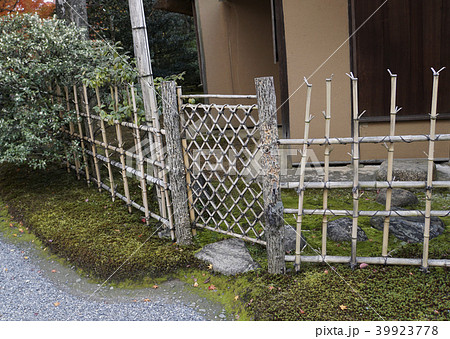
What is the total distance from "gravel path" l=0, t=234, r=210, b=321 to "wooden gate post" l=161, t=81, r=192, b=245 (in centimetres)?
83

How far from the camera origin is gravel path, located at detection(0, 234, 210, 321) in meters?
3.44

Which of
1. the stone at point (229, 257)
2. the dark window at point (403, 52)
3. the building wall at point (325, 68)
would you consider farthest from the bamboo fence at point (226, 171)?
the dark window at point (403, 52)

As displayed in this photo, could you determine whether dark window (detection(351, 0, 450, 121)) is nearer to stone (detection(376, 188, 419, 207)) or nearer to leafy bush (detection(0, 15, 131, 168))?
stone (detection(376, 188, 419, 207))

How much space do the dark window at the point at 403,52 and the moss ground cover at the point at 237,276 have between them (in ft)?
4.44

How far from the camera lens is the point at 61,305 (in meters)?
3.70

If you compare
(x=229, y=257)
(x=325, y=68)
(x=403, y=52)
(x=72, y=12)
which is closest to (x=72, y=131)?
(x=72, y=12)

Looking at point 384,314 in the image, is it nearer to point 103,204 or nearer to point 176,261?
point 176,261

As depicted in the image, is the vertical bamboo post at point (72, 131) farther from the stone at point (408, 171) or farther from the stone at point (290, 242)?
the stone at point (408, 171)

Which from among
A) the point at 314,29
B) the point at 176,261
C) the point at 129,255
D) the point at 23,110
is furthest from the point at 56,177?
the point at 314,29

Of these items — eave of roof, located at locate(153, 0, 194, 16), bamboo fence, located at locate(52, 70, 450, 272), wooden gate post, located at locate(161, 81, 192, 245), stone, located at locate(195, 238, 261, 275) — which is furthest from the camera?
eave of roof, located at locate(153, 0, 194, 16)

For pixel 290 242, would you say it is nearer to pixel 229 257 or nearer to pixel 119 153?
pixel 229 257

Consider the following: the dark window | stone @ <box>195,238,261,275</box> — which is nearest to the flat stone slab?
stone @ <box>195,238,261,275</box>

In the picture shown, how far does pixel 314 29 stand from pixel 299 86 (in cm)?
77

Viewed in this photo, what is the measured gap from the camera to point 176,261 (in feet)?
13.1
